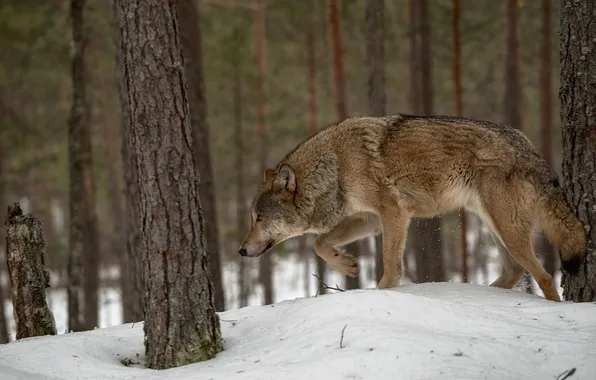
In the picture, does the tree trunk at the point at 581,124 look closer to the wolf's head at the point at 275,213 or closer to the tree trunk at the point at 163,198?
the wolf's head at the point at 275,213

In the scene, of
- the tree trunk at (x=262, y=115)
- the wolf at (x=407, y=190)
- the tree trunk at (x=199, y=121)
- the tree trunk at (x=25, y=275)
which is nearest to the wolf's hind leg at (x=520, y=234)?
the wolf at (x=407, y=190)

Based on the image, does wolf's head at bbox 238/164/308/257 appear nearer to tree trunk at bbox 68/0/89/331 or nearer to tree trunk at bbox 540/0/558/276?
tree trunk at bbox 68/0/89/331

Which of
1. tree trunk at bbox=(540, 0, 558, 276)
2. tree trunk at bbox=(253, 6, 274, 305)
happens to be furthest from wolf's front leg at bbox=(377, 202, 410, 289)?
tree trunk at bbox=(253, 6, 274, 305)

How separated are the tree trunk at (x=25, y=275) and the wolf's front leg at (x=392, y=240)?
3.71 m

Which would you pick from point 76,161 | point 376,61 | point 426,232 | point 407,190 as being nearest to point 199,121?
point 76,161

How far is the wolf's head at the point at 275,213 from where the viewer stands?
7.74 meters

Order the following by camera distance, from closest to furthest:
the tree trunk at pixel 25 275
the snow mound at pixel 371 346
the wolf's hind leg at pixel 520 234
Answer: the snow mound at pixel 371 346 < the tree trunk at pixel 25 275 < the wolf's hind leg at pixel 520 234

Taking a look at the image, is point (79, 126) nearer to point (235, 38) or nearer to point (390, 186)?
point (390, 186)

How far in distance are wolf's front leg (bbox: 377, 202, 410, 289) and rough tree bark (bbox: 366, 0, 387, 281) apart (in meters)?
4.42

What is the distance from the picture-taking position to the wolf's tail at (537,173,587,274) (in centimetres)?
637

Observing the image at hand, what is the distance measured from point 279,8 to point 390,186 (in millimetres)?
18328

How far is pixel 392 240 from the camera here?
282 inches

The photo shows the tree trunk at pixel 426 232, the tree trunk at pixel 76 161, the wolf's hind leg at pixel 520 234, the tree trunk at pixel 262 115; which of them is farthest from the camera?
the tree trunk at pixel 262 115

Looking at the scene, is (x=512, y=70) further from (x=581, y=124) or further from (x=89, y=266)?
(x=89, y=266)
